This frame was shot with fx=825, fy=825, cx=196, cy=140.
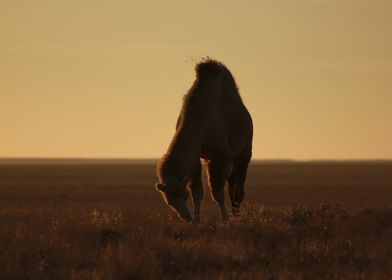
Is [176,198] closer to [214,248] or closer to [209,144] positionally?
[209,144]

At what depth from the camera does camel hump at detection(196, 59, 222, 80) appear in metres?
15.1

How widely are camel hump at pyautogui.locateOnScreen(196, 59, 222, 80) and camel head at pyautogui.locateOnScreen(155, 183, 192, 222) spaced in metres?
2.75

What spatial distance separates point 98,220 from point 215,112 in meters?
2.88

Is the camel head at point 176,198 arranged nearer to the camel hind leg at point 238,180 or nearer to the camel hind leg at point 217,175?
the camel hind leg at point 217,175

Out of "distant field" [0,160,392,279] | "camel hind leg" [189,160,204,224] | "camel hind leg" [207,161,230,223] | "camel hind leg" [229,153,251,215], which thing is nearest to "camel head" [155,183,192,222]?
"distant field" [0,160,392,279]

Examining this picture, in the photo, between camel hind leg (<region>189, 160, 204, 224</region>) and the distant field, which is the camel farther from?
the distant field

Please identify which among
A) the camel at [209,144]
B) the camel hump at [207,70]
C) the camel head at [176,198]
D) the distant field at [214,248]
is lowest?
the distant field at [214,248]

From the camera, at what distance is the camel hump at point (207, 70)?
1513cm

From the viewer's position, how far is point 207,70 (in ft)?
49.9

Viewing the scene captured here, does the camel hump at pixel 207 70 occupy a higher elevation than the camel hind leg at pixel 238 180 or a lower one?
higher

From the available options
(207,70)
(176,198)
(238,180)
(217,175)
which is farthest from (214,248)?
(238,180)

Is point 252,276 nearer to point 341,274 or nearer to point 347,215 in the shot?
point 341,274

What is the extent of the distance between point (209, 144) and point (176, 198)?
1.68 metres

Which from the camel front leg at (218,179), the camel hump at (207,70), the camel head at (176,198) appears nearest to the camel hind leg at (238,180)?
the camel front leg at (218,179)
